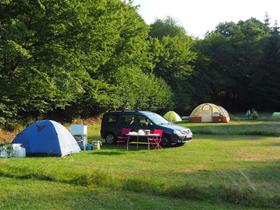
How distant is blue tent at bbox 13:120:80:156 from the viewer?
1680 cm

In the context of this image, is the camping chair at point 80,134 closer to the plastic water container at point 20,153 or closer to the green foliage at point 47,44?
the green foliage at point 47,44

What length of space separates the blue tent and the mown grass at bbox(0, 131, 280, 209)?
2.01 ft

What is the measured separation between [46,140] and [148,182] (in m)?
7.91

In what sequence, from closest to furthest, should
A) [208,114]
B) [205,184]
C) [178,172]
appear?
1. [205,184]
2. [178,172]
3. [208,114]

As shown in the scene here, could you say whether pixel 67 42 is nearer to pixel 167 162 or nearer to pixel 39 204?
pixel 167 162

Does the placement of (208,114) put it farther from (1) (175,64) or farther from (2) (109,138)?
(2) (109,138)

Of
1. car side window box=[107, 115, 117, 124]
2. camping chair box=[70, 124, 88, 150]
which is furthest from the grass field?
car side window box=[107, 115, 117, 124]

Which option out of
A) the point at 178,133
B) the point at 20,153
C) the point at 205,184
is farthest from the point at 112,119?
the point at 205,184

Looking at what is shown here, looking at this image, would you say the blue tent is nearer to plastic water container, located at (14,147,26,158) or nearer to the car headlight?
plastic water container, located at (14,147,26,158)

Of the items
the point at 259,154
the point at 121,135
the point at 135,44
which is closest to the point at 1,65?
the point at 121,135

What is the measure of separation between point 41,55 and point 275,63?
156 feet

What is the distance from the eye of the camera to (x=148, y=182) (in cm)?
1002

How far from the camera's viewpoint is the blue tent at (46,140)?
16.8 m

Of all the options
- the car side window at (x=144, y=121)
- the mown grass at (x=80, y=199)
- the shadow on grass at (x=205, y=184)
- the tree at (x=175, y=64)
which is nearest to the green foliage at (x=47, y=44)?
the car side window at (x=144, y=121)
